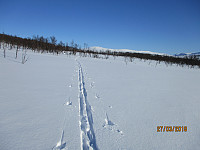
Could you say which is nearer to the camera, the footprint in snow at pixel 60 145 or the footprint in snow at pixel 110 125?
the footprint in snow at pixel 60 145

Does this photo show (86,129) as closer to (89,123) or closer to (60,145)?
(89,123)

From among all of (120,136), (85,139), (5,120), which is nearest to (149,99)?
(120,136)

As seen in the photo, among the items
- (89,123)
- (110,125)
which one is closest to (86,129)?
(89,123)

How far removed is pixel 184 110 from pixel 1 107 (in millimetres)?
3514

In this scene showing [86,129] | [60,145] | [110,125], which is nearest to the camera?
[60,145]

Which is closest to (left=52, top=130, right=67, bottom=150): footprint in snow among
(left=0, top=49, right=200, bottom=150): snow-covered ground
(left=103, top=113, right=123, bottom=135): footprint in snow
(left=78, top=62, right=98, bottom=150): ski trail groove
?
(left=0, top=49, right=200, bottom=150): snow-covered ground

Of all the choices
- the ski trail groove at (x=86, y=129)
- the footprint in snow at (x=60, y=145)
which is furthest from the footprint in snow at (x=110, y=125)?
the footprint in snow at (x=60, y=145)

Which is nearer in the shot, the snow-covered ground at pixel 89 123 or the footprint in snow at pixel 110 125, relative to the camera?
the snow-covered ground at pixel 89 123

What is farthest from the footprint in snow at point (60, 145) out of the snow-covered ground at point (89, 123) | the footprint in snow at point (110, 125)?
the footprint in snow at point (110, 125)

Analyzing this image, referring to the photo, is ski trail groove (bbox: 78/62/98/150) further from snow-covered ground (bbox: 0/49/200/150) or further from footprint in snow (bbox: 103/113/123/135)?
footprint in snow (bbox: 103/113/123/135)

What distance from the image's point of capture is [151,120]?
161 cm

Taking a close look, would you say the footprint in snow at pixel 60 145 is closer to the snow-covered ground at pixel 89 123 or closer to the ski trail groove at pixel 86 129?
the snow-covered ground at pixel 89 123

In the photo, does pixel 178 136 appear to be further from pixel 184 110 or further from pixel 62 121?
pixel 62 121

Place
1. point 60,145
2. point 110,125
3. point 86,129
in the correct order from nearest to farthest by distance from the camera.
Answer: point 60,145 → point 86,129 → point 110,125
